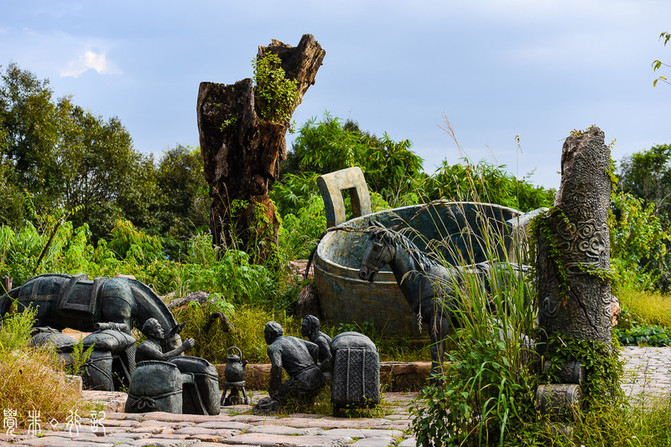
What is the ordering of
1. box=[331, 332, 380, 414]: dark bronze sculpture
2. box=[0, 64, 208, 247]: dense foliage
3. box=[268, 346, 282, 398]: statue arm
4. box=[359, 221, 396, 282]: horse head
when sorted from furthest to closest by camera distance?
1. box=[0, 64, 208, 247]: dense foliage
2. box=[359, 221, 396, 282]: horse head
3. box=[268, 346, 282, 398]: statue arm
4. box=[331, 332, 380, 414]: dark bronze sculpture

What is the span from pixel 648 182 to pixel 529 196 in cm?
1111

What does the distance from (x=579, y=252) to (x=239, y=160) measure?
8.93m

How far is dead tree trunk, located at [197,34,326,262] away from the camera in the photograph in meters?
12.6

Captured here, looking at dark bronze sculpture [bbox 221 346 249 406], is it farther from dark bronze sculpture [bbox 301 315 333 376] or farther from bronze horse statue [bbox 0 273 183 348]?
bronze horse statue [bbox 0 273 183 348]

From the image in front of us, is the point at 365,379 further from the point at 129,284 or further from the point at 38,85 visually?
the point at 38,85

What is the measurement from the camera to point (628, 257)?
49.4ft

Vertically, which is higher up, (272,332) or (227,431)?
(272,332)

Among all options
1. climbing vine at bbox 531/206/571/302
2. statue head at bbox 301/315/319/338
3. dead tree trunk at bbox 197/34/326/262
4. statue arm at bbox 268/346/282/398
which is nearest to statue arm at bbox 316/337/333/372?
statue head at bbox 301/315/319/338

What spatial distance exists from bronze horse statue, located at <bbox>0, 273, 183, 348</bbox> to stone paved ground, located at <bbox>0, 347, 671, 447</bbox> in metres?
1.52

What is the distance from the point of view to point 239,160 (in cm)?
1282

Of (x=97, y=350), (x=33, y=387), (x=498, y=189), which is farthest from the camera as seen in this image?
(x=498, y=189)

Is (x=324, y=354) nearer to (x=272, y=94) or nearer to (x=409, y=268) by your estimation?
(x=409, y=268)

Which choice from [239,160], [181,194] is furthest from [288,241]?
[181,194]

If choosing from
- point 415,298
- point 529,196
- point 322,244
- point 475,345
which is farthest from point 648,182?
point 475,345
